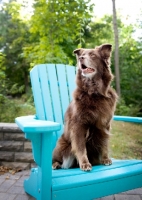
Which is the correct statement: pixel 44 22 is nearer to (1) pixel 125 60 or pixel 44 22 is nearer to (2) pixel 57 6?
(2) pixel 57 6

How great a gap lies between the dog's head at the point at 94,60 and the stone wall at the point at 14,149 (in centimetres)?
162

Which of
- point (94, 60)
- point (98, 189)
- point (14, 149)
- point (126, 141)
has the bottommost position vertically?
point (126, 141)

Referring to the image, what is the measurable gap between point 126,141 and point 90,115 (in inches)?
100

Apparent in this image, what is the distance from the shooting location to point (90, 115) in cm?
166

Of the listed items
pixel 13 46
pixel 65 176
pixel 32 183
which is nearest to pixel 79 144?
pixel 65 176

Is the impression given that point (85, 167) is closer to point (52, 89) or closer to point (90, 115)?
point (90, 115)

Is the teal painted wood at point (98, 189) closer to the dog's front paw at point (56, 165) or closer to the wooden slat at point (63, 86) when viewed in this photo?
the dog's front paw at point (56, 165)

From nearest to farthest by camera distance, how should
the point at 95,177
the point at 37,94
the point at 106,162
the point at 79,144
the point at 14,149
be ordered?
the point at 95,177 < the point at 79,144 < the point at 106,162 < the point at 37,94 < the point at 14,149

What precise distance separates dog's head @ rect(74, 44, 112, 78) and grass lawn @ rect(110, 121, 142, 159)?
1.96 m

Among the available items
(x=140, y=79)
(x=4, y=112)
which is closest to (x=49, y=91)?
(x=4, y=112)

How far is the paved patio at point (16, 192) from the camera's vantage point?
210cm

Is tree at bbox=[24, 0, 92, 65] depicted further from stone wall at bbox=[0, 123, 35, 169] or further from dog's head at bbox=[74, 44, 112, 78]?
dog's head at bbox=[74, 44, 112, 78]

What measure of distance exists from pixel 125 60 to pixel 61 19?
4.59m

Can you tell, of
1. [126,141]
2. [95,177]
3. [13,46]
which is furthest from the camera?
[13,46]
